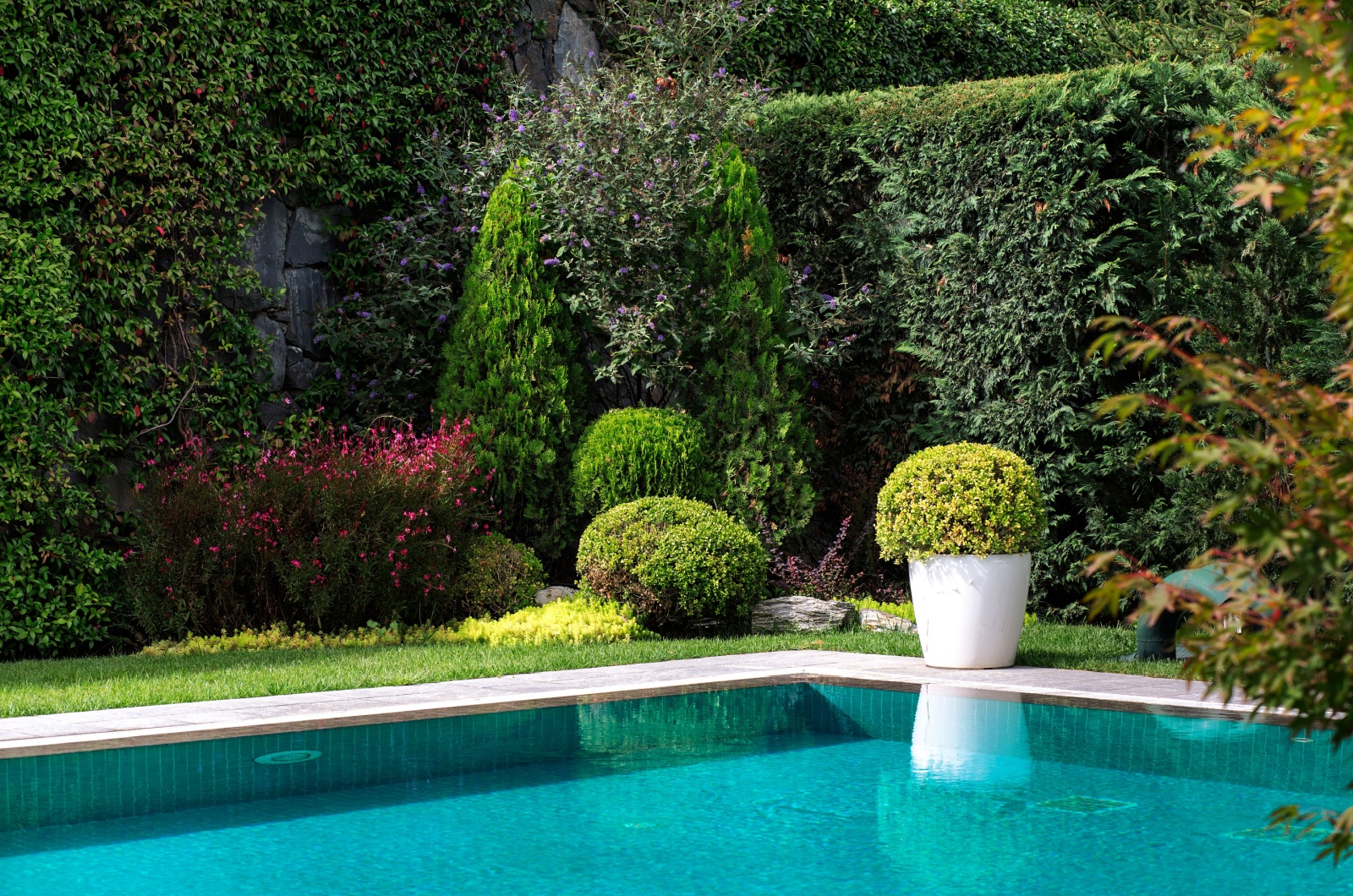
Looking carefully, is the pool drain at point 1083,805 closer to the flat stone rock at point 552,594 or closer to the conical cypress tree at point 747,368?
the flat stone rock at point 552,594

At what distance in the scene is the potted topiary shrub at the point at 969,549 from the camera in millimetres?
7168

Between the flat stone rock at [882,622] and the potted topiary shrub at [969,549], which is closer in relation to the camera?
the potted topiary shrub at [969,549]

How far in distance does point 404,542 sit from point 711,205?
11.8ft

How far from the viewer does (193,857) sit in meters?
4.20

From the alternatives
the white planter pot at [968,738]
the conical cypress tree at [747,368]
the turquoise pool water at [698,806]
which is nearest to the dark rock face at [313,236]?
the conical cypress tree at [747,368]

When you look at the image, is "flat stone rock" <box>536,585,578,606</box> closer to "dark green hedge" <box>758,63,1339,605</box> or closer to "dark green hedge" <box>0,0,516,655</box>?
"dark green hedge" <box>0,0,516,655</box>

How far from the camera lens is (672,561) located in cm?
862

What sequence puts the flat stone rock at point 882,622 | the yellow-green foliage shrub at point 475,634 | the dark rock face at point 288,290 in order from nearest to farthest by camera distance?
the yellow-green foliage shrub at point 475,634 → the flat stone rock at point 882,622 → the dark rock face at point 288,290

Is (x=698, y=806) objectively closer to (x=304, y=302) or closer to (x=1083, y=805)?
(x=1083, y=805)

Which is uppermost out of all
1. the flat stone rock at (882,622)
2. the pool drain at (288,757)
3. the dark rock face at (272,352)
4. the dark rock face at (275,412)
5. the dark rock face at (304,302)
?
the dark rock face at (304,302)

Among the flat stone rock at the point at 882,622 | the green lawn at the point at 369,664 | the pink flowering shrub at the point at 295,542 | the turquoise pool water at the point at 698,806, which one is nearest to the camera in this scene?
the turquoise pool water at the point at 698,806

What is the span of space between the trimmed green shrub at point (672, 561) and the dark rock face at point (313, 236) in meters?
3.16

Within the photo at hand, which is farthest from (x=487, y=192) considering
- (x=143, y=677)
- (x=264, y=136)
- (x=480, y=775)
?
(x=480, y=775)

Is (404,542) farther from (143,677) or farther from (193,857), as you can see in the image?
(193,857)
